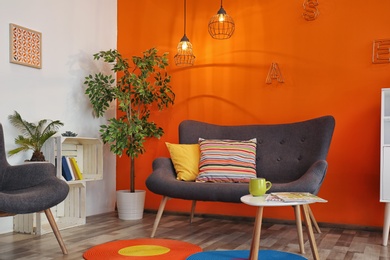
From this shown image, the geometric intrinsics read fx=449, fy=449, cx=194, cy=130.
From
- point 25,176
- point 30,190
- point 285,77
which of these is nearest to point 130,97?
point 285,77

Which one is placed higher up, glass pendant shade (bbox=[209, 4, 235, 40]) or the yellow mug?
glass pendant shade (bbox=[209, 4, 235, 40])

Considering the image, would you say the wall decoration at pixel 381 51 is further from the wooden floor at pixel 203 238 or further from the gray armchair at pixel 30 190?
the gray armchair at pixel 30 190

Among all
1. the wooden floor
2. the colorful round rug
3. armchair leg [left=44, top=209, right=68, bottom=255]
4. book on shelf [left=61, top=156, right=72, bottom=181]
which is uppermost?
book on shelf [left=61, top=156, right=72, bottom=181]

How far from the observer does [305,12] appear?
396cm

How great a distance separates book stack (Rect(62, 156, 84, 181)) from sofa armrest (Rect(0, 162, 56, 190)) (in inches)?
32.4

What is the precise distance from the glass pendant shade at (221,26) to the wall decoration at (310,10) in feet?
2.11

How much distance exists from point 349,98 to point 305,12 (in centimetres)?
86

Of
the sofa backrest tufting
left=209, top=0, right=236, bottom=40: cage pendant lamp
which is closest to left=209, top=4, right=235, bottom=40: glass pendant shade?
left=209, top=0, right=236, bottom=40: cage pendant lamp

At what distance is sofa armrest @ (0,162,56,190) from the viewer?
2881 millimetres

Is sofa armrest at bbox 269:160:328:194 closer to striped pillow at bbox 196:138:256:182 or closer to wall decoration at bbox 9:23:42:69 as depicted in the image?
striped pillow at bbox 196:138:256:182

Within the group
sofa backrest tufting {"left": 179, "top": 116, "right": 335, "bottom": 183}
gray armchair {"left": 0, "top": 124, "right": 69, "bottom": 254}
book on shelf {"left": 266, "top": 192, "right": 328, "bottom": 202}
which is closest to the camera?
book on shelf {"left": 266, "top": 192, "right": 328, "bottom": 202}

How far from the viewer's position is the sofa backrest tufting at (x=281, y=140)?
342 cm

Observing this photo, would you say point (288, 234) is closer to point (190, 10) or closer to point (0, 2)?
point (190, 10)

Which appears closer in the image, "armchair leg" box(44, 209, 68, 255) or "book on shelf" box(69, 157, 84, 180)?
"armchair leg" box(44, 209, 68, 255)
